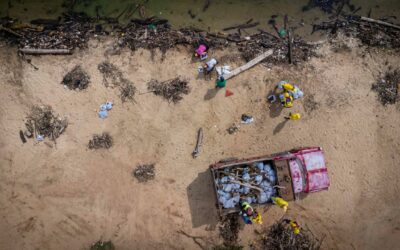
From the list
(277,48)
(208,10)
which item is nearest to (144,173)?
(208,10)

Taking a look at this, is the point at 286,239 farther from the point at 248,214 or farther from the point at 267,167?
the point at 267,167

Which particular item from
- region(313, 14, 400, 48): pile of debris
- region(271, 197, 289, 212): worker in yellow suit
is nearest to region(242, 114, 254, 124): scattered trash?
region(271, 197, 289, 212): worker in yellow suit

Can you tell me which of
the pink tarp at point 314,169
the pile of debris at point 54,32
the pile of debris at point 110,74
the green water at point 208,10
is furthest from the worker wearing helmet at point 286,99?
the pile of debris at point 54,32

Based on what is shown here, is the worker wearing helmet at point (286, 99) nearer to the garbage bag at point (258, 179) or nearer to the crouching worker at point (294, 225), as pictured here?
the garbage bag at point (258, 179)

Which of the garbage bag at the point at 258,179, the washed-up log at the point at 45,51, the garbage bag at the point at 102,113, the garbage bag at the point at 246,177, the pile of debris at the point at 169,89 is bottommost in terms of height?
the garbage bag at the point at 258,179

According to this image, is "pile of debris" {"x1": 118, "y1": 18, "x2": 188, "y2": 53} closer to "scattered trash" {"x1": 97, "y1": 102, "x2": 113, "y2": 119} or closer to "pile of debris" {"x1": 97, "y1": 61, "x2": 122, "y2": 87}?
"pile of debris" {"x1": 97, "y1": 61, "x2": 122, "y2": 87}
